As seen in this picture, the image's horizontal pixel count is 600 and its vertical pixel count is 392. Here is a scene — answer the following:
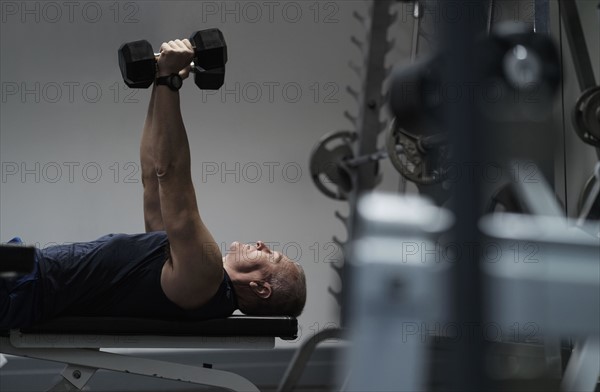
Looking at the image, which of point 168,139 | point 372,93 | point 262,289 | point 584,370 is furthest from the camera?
point 372,93

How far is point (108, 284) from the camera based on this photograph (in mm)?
1605

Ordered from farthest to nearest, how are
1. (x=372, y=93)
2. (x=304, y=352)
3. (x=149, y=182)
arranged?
1. (x=372, y=93)
2. (x=304, y=352)
3. (x=149, y=182)

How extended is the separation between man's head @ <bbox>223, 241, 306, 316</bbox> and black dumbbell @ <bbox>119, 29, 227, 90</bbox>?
441 mm

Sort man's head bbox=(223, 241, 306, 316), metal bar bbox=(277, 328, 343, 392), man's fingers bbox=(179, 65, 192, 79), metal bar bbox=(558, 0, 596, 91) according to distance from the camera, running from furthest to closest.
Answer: metal bar bbox=(558, 0, 596, 91) < metal bar bbox=(277, 328, 343, 392) < man's head bbox=(223, 241, 306, 316) < man's fingers bbox=(179, 65, 192, 79)

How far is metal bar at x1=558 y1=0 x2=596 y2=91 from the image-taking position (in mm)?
2387

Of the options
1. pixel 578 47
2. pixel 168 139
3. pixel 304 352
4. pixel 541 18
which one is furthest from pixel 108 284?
pixel 578 47

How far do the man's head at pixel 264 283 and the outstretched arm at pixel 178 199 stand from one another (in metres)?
0.21

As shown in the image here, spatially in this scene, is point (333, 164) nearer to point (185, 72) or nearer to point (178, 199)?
point (185, 72)

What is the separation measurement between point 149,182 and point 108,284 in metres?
0.40

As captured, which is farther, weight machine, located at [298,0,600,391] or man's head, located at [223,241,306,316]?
man's head, located at [223,241,306,316]

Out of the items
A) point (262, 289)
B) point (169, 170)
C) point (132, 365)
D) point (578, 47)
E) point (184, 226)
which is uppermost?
point (578, 47)

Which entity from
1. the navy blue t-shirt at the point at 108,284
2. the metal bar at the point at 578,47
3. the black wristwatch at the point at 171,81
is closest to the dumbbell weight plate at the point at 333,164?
the metal bar at the point at 578,47

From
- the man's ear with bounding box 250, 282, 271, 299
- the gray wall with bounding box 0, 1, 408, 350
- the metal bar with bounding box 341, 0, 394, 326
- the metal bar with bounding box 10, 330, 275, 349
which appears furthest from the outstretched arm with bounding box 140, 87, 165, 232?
the metal bar with bounding box 341, 0, 394, 326

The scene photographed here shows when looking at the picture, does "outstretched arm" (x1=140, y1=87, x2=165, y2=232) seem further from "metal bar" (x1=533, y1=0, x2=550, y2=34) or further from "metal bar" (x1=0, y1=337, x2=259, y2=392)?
"metal bar" (x1=533, y1=0, x2=550, y2=34)
